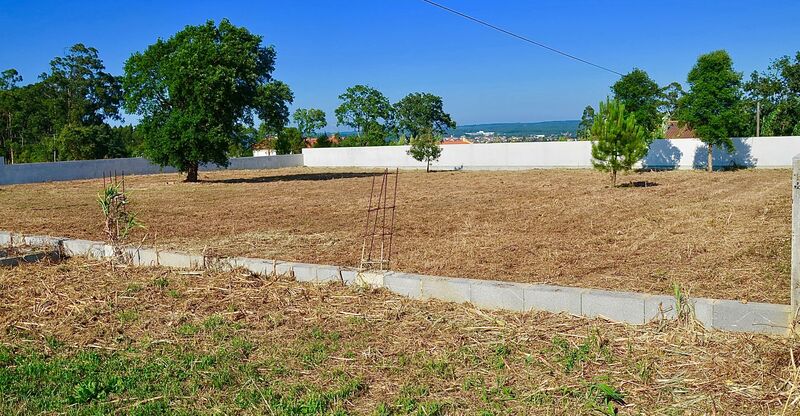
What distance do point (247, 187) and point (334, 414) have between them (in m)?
20.5

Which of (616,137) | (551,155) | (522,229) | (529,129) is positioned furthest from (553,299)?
(529,129)

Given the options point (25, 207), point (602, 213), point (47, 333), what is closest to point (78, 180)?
point (25, 207)

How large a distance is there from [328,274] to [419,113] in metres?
54.9

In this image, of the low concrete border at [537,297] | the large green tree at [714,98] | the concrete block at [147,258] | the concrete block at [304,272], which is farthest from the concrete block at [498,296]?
the large green tree at [714,98]

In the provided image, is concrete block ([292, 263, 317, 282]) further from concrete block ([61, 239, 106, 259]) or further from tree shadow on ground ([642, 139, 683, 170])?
tree shadow on ground ([642, 139, 683, 170])

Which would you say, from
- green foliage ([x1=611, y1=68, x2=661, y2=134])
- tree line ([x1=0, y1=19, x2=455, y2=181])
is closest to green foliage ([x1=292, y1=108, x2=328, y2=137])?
tree line ([x1=0, y1=19, x2=455, y2=181])

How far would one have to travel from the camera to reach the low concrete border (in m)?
4.05

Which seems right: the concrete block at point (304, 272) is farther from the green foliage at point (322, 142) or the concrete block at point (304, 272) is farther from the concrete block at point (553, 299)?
the green foliage at point (322, 142)

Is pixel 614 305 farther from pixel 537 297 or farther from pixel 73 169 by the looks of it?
pixel 73 169

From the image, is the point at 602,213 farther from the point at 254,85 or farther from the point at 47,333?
the point at 254,85

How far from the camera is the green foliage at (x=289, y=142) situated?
161ft

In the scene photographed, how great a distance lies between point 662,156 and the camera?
31.9m

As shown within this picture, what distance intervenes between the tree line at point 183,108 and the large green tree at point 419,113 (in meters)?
0.10

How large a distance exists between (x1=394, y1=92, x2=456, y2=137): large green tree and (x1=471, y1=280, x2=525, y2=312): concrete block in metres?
53.2
